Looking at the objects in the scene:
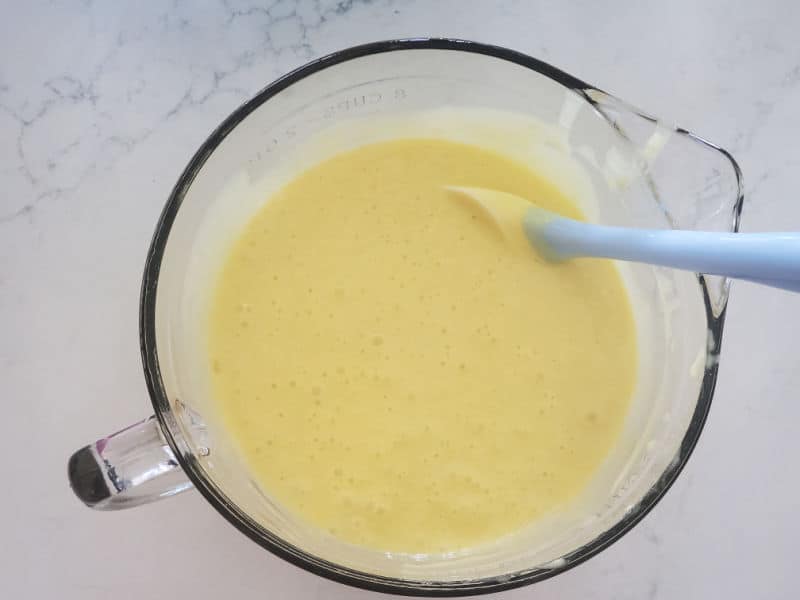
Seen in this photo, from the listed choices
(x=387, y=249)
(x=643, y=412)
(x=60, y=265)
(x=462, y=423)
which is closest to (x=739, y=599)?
(x=643, y=412)

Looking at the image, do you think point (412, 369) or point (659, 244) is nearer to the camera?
point (659, 244)

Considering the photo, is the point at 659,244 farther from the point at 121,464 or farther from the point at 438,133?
the point at 121,464

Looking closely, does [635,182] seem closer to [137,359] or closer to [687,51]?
[687,51]

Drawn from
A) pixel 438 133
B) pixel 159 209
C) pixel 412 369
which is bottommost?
pixel 412 369

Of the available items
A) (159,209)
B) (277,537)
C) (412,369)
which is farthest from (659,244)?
(159,209)

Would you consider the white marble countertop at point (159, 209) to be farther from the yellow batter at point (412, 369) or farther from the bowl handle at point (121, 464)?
the bowl handle at point (121, 464)

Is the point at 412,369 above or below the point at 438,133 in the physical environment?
below
